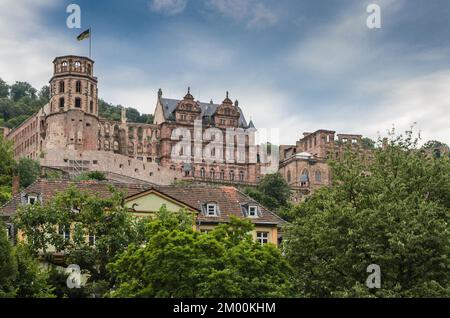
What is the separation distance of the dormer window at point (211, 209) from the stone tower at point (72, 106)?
91714 millimetres

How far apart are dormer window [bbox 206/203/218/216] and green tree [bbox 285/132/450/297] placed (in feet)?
51.3

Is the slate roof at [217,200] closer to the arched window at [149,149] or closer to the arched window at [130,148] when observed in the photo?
the arched window at [149,149]

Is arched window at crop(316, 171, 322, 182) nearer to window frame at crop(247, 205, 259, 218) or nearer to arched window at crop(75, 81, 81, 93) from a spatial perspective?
arched window at crop(75, 81, 81, 93)

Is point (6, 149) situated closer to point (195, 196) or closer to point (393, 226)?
point (195, 196)

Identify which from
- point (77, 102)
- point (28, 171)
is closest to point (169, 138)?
point (77, 102)

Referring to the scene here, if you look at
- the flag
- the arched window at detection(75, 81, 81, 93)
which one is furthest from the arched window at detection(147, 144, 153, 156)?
the flag

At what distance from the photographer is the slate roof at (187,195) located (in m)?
64.4

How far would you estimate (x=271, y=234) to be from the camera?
6738 cm

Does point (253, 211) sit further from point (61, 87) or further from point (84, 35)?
point (61, 87)

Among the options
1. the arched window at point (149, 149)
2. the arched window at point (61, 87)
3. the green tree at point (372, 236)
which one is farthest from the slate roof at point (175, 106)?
the green tree at point (372, 236)

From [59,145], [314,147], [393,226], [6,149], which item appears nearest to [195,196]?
[393,226]

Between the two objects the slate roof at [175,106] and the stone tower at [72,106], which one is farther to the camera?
the slate roof at [175,106]

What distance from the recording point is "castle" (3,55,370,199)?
15812 cm

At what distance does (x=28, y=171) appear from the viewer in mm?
129875
